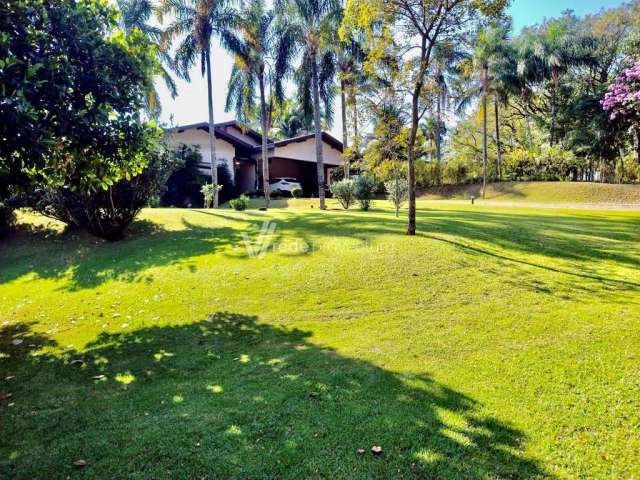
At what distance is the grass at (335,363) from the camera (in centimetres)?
298

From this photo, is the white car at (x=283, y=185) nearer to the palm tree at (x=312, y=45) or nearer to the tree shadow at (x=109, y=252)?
the palm tree at (x=312, y=45)

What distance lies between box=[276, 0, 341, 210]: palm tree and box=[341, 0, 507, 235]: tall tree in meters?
9.66

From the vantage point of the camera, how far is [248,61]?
19781 millimetres

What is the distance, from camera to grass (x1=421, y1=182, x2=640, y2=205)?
85.2 ft

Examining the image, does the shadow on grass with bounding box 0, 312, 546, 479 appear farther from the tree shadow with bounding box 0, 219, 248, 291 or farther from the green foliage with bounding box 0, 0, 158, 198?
the tree shadow with bounding box 0, 219, 248, 291

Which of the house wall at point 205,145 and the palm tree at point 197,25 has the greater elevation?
the palm tree at point 197,25

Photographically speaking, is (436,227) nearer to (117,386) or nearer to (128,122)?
(128,122)

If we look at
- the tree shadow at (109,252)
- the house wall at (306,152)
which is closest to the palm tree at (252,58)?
the house wall at (306,152)

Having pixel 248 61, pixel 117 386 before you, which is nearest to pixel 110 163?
pixel 117 386

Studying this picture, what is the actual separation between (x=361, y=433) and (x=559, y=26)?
127ft

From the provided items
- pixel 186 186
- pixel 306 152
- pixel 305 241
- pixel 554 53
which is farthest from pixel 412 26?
pixel 554 53

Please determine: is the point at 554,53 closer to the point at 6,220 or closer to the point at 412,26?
the point at 412,26

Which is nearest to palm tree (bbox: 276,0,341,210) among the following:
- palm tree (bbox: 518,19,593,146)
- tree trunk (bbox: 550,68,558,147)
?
palm tree (bbox: 518,19,593,146)

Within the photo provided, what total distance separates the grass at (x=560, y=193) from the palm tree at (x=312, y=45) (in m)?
17.0
